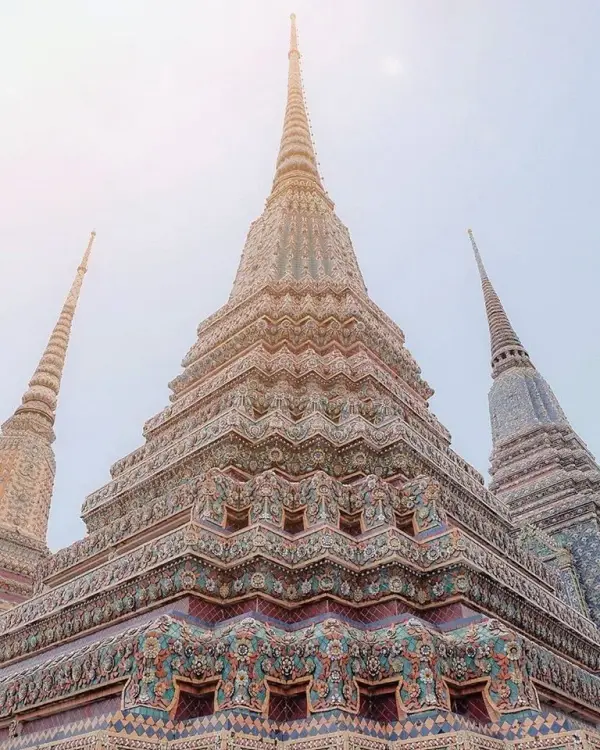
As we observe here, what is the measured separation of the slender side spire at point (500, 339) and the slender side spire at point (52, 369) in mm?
14933

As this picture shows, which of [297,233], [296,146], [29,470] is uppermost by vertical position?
[296,146]

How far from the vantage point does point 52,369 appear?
65.6 ft

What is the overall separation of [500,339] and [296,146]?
37.0 feet

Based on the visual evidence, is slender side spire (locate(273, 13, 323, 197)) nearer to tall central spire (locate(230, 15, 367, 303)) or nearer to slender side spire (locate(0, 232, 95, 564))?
tall central spire (locate(230, 15, 367, 303))

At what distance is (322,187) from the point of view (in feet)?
50.2

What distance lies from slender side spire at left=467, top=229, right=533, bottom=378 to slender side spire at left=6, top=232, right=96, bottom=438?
588 inches

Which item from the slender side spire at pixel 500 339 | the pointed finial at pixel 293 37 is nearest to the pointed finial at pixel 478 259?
the slender side spire at pixel 500 339

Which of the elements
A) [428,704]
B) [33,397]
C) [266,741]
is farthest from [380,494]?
[33,397]

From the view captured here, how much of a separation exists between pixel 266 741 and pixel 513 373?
1887 centimetres

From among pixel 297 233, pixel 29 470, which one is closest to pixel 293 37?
pixel 297 233

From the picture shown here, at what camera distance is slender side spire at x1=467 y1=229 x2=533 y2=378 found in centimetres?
2205

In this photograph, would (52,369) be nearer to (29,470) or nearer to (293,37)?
(29,470)

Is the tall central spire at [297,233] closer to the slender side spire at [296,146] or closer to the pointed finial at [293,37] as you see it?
the slender side spire at [296,146]

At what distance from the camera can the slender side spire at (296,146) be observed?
605 inches
